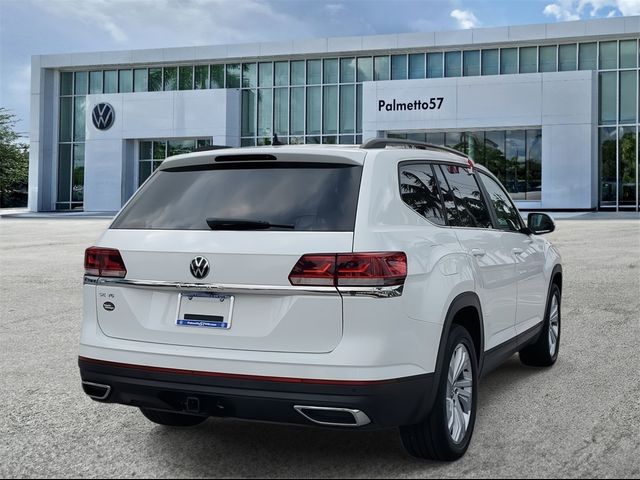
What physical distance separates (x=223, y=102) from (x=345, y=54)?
7.28 meters

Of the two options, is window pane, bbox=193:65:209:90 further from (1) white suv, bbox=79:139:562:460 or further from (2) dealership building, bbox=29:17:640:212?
(1) white suv, bbox=79:139:562:460

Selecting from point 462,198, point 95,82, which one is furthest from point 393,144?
point 95,82

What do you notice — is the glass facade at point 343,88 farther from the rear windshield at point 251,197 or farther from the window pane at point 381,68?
the rear windshield at point 251,197

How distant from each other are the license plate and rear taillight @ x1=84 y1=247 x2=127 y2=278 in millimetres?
407

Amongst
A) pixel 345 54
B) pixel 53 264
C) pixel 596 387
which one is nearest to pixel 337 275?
pixel 596 387

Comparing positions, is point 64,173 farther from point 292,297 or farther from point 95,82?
point 292,297

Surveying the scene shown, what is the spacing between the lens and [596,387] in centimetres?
586

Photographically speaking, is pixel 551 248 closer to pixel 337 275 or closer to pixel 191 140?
pixel 337 275

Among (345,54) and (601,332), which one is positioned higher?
(345,54)

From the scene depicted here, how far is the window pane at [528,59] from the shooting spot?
3984 centimetres

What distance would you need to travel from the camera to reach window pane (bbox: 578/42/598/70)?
3894cm

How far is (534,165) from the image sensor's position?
3894cm

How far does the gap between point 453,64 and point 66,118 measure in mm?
24297

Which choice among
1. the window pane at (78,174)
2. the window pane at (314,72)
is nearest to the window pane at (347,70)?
the window pane at (314,72)
